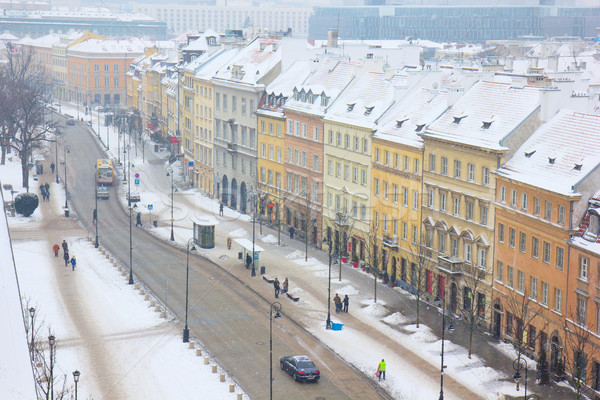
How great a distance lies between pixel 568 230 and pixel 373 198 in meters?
28.2

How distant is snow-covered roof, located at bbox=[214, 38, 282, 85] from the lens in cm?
11075

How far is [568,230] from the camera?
6003 centimetres

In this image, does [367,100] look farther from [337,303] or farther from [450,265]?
[337,303]

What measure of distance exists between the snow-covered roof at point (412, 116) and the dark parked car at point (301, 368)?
24543 millimetres

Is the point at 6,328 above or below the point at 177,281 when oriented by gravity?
above

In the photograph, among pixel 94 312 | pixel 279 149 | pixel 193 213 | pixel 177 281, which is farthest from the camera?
pixel 193 213

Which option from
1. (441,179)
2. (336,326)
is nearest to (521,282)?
(441,179)

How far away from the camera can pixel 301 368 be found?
59.6m

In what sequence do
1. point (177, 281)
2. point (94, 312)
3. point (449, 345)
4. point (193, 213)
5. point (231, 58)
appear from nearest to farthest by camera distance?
point (449, 345), point (94, 312), point (177, 281), point (193, 213), point (231, 58)

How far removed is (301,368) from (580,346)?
1664cm

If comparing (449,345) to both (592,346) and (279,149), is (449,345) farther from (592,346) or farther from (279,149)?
(279,149)

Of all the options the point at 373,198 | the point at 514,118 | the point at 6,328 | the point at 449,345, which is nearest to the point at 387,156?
the point at 373,198

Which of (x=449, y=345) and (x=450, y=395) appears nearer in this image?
(x=450, y=395)

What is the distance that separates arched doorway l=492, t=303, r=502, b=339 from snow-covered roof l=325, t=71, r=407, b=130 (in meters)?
22.9
